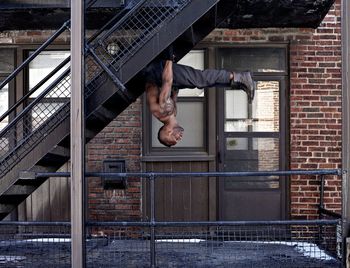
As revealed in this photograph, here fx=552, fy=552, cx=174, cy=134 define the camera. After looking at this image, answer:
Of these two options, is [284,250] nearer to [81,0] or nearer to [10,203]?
[10,203]

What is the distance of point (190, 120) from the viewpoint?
7.59 metres

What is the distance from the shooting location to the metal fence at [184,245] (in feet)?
16.7

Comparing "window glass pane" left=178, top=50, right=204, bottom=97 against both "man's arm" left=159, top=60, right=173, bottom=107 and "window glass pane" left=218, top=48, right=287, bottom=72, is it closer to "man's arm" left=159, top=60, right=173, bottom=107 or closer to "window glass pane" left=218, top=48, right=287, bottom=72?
"window glass pane" left=218, top=48, right=287, bottom=72

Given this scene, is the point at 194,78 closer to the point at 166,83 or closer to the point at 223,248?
the point at 166,83

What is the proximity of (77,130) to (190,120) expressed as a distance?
347 cm

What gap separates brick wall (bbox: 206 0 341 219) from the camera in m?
7.39

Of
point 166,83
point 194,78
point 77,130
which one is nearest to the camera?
point 77,130

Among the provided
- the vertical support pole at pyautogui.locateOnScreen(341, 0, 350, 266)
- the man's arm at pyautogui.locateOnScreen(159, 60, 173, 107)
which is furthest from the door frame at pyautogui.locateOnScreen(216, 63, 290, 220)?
the vertical support pole at pyautogui.locateOnScreen(341, 0, 350, 266)

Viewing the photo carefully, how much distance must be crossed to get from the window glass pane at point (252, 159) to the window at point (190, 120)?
1.39ft

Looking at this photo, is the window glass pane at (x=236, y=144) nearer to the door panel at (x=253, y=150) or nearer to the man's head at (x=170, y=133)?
the door panel at (x=253, y=150)

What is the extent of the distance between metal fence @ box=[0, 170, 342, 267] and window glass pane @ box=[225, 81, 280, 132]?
4.17ft

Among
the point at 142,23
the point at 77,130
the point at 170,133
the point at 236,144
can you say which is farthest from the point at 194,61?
the point at 77,130

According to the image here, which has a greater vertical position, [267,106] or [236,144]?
[267,106]

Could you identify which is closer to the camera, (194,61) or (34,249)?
(34,249)
